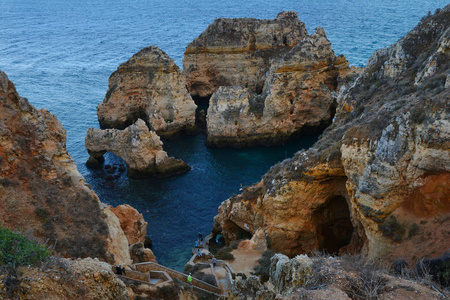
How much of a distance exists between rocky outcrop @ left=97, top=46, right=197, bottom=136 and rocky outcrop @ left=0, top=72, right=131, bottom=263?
28729 millimetres

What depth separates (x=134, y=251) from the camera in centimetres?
2792

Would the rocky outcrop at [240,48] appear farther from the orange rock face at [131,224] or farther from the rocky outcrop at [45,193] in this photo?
the rocky outcrop at [45,193]

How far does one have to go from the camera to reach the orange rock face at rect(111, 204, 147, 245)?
31656 mm

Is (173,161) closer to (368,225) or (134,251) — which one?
(134,251)

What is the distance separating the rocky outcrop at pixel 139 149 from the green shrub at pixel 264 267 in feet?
67.0

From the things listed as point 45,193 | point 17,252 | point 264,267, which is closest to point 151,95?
point 45,193

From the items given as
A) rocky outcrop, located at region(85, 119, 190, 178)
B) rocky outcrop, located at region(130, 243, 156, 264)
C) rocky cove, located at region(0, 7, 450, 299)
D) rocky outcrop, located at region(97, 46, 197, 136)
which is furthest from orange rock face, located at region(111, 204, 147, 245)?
rocky outcrop, located at region(97, 46, 197, 136)

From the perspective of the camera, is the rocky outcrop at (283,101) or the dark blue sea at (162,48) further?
the rocky outcrop at (283,101)

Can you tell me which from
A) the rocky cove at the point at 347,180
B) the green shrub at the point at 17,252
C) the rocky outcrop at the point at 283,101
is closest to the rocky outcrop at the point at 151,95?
the rocky outcrop at the point at 283,101

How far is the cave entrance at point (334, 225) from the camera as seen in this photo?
93.3ft

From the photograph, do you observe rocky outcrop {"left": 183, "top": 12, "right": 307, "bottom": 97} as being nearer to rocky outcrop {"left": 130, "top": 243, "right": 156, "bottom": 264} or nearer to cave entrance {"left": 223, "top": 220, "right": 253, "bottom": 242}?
cave entrance {"left": 223, "top": 220, "right": 253, "bottom": 242}

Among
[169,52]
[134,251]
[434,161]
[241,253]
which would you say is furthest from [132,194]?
[169,52]

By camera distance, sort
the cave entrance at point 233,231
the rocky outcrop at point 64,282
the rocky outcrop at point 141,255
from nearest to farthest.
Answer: the rocky outcrop at point 64,282, the rocky outcrop at point 141,255, the cave entrance at point 233,231

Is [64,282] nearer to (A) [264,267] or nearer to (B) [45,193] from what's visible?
(B) [45,193]
